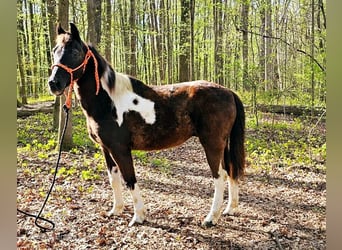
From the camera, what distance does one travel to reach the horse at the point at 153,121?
7.10 ft

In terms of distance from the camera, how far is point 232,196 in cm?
233

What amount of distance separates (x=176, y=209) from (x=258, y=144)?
102cm

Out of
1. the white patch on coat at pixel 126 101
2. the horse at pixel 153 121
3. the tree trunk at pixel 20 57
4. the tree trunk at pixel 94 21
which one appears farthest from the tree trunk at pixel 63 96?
the white patch on coat at pixel 126 101

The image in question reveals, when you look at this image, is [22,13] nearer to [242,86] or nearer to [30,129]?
[30,129]

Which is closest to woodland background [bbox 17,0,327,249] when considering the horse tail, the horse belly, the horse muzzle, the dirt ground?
the dirt ground

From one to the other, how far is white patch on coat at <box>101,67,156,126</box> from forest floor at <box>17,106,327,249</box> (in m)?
0.58

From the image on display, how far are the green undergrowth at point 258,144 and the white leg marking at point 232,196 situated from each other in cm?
47

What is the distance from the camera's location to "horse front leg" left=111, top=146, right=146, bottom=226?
219 centimetres

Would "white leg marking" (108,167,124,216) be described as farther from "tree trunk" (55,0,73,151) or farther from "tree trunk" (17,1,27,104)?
"tree trunk" (17,1,27,104)

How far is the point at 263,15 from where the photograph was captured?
2.87 meters

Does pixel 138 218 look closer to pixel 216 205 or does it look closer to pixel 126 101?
pixel 216 205

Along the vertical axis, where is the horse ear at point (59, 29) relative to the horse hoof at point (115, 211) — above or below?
above

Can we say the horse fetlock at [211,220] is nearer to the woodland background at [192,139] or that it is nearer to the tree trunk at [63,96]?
the woodland background at [192,139]

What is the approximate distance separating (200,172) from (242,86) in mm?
956
